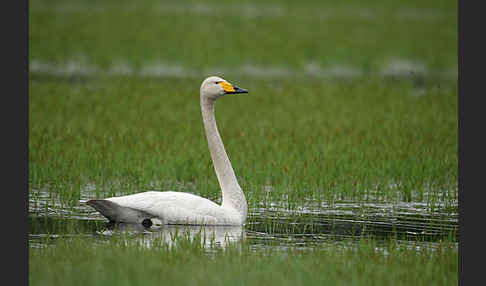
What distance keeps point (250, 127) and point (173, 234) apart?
8416mm

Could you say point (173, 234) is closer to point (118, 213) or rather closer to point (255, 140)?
point (118, 213)

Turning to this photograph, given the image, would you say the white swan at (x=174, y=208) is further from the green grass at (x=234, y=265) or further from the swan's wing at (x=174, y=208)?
the green grass at (x=234, y=265)

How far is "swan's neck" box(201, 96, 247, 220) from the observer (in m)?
10.6

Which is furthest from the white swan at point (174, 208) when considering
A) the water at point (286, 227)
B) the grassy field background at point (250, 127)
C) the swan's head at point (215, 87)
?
the swan's head at point (215, 87)

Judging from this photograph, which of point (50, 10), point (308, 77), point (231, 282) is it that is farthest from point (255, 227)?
point (50, 10)

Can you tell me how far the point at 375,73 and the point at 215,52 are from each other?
20.5ft

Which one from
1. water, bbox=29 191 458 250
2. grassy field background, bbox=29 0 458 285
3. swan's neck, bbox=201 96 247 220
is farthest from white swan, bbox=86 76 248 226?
grassy field background, bbox=29 0 458 285

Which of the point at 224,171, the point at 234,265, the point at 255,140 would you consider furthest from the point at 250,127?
the point at 234,265

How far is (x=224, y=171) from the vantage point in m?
10.9

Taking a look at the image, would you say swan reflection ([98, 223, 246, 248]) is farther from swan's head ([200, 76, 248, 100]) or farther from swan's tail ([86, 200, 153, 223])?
swan's head ([200, 76, 248, 100])

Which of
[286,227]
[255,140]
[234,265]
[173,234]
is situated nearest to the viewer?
[234,265]

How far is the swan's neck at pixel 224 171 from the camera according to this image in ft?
34.8

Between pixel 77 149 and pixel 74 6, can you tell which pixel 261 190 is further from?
pixel 74 6

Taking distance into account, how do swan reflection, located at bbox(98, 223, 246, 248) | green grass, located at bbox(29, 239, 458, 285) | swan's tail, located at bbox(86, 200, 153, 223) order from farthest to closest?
1. swan's tail, located at bbox(86, 200, 153, 223)
2. swan reflection, located at bbox(98, 223, 246, 248)
3. green grass, located at bbox(29, 239, 458, 285)
